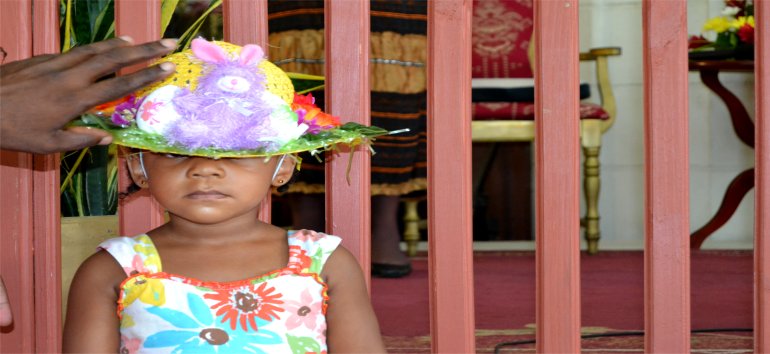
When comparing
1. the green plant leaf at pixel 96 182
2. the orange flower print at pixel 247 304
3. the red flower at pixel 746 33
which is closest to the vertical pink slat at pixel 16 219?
the green plant leaf at pixel 96 182

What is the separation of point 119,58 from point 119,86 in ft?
0.12

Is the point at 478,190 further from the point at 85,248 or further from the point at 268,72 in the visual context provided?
the point at 268,72

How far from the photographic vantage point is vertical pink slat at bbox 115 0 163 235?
194 centimetres

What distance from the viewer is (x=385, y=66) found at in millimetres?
3535

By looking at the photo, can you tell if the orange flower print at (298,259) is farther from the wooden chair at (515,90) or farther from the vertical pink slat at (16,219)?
the wooden chair at (515,90)

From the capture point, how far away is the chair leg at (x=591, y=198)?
4.84 metres

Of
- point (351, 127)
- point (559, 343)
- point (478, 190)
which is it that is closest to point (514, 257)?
point (478, 190)

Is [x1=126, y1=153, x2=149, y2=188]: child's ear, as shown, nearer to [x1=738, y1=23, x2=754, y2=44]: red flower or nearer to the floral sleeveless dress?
the floral sleeveless dress

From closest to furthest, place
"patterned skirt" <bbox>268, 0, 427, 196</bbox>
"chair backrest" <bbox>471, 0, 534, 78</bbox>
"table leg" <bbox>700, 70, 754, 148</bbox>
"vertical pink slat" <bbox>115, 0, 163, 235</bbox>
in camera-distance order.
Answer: "vertical pink slat" <bbox>115, 0, 163, 235</bbox> < "patterned skirt" <bbox>268, 0, 427, 196</bbox> < "table leg" <bbox>700, 70, 754, 148</bbox> < "chair backrest" <bbox>471, 0, 534, 78</bbox>

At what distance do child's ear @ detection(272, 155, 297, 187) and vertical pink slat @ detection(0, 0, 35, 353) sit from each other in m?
0.51

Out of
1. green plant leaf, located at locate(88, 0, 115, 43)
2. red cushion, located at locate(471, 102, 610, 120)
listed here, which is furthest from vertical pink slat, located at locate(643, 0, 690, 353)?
red cushion, located at locate(471, 102, 610, 120)

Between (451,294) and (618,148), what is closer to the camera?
(451,294)

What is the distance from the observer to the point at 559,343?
1961mm

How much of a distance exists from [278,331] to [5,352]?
619 millimetres
